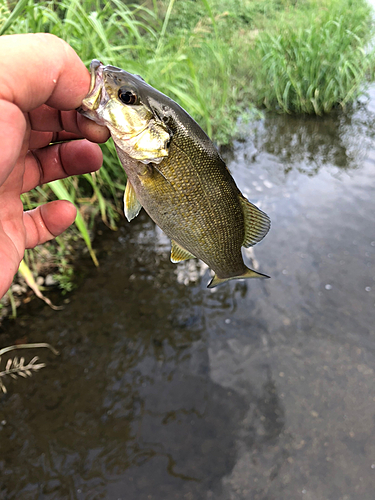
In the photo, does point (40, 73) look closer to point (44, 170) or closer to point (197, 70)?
point (44, 170)

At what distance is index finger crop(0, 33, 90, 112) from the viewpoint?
3.42ft

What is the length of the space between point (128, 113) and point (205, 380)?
7.55 ft

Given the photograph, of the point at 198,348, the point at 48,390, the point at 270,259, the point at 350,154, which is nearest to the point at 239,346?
the point at 198,348

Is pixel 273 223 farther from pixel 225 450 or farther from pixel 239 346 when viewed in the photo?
pixel 225 450

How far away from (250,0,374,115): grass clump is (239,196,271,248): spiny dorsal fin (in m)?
5.13

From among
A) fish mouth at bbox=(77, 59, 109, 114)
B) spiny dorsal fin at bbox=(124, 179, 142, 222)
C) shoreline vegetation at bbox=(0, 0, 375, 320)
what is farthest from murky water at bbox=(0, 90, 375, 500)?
fish mouth at bbox=(77, 59, 109, 114)

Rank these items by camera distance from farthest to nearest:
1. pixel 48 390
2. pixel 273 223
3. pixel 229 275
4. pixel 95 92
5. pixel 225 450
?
pixel 273 223
pixel 48 390
pixel 225 450
pixel 229 275
pixel 95 92

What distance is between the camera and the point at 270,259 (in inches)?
149

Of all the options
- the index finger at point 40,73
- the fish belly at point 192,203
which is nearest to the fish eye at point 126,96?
the index finger at point 40,73

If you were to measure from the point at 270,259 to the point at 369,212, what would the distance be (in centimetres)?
145

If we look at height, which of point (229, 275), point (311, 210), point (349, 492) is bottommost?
point (349, 492)

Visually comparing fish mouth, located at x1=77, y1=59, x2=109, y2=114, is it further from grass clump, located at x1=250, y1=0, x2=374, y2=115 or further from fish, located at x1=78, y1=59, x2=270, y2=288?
grass clump, located at x1=250, y1=0, x2=374, y2=115

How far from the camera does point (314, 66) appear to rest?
5574 millimetres

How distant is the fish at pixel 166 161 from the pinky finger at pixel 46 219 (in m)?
0.52
